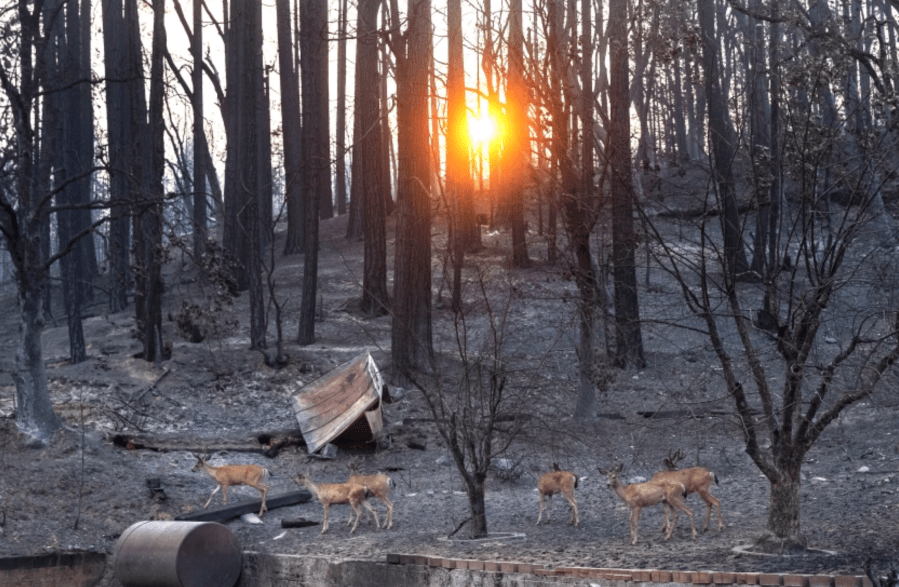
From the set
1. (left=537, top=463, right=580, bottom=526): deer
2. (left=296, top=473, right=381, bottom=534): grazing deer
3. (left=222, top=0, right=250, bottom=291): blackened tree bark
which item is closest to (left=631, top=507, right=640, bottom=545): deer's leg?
(left=537, top=463, right=580, bottom=526): deer

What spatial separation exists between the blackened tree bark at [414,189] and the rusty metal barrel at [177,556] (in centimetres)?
877

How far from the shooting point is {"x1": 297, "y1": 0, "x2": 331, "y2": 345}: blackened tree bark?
2373 cm

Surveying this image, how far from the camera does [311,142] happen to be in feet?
94.0

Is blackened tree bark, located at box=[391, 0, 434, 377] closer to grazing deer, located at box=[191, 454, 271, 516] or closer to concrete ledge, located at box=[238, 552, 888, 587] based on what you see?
grazing deer, located at box=[191, 454, 271, 516]

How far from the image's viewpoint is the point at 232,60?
93.0ft

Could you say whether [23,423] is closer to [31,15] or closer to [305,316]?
[31,15]

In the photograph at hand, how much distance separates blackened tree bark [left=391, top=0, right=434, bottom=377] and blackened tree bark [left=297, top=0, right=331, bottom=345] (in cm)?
180

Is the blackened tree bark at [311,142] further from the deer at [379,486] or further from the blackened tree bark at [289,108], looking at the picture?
the deer at [379,486]

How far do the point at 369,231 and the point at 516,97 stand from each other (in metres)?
10.5

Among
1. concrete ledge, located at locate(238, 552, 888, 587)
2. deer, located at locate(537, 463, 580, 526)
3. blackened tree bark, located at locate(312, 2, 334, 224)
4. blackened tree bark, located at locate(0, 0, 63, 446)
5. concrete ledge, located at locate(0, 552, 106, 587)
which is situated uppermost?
blackened tree bark, located at locate(312, 2, 334, 224)

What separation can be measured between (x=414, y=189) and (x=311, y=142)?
891cm

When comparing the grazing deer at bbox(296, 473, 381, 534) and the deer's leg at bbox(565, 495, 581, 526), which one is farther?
the grazing deer at bbox(296, 473, 381, 534)

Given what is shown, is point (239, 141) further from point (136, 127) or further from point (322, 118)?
point (322, 118)

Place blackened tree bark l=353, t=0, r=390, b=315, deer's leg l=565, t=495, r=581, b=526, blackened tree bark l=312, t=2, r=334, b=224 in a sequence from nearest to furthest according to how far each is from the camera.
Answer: deer's leg l=565, t=495, r=581, b=526 < blackened tree bark l=353, t=0, r=390, b=315 < blackened tree bark l=312, t=2, r=334, b=224
